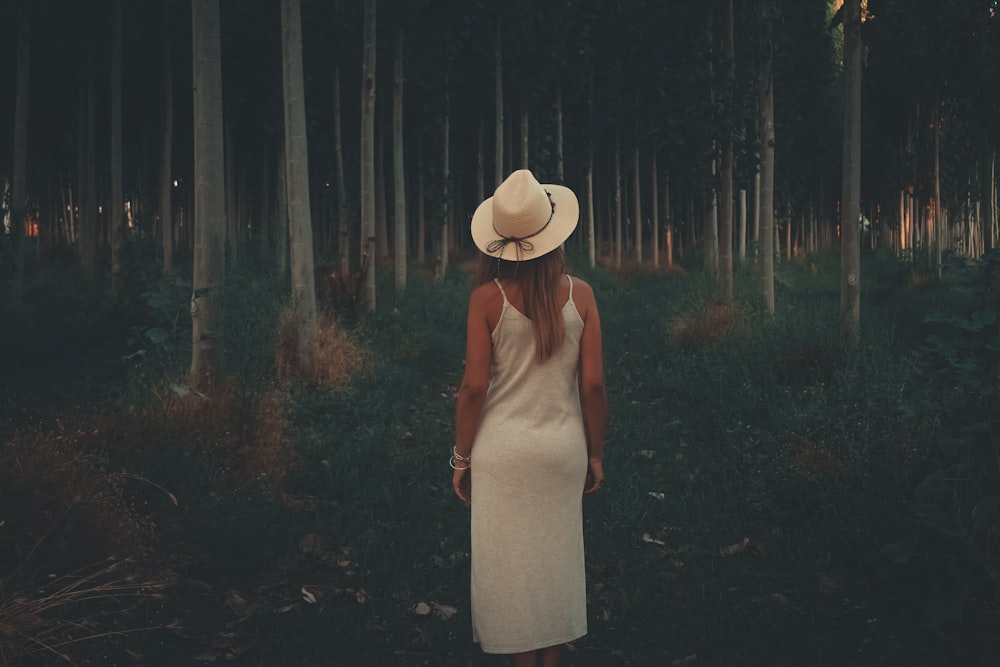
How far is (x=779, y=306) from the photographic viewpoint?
16266 mm

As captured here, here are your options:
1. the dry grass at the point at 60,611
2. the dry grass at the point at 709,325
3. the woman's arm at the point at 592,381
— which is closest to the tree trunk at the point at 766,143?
the dry grass at the point at 709,325

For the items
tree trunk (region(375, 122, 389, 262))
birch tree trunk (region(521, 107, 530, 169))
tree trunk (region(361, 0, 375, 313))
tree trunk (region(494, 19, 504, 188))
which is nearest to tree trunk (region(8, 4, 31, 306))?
tree trunk (region(361, 0, 375, 313))

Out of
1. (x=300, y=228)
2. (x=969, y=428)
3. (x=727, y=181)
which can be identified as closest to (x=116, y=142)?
(x=300, y=228)

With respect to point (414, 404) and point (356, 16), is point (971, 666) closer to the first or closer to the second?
point (414, 404)

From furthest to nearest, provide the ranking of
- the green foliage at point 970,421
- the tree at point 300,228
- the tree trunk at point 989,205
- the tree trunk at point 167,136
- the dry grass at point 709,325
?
1. the tree trunk at point 989,205
2. the tree trunk at point 167,136
3. the dry grass at point 709,325
4. the tree at point 300,228
5. the green foliage at point 970,421

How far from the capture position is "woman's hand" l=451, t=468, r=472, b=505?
13.2 ft

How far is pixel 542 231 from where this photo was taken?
12.4 feet

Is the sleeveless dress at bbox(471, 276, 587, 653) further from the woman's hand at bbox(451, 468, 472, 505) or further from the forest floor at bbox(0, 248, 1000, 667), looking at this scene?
the forest floor at bbox(0, 248, 1000, 667)

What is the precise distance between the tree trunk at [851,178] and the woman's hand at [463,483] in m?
7.43

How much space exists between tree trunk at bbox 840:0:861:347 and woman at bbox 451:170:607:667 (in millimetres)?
7368

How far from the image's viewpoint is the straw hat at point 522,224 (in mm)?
3727

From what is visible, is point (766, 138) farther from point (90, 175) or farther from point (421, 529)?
point (90, 175)

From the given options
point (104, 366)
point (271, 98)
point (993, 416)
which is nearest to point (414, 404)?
point (104, 366)

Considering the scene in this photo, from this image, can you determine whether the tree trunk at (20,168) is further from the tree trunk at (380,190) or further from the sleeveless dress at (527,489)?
the sleeveless dress at (527,489)
